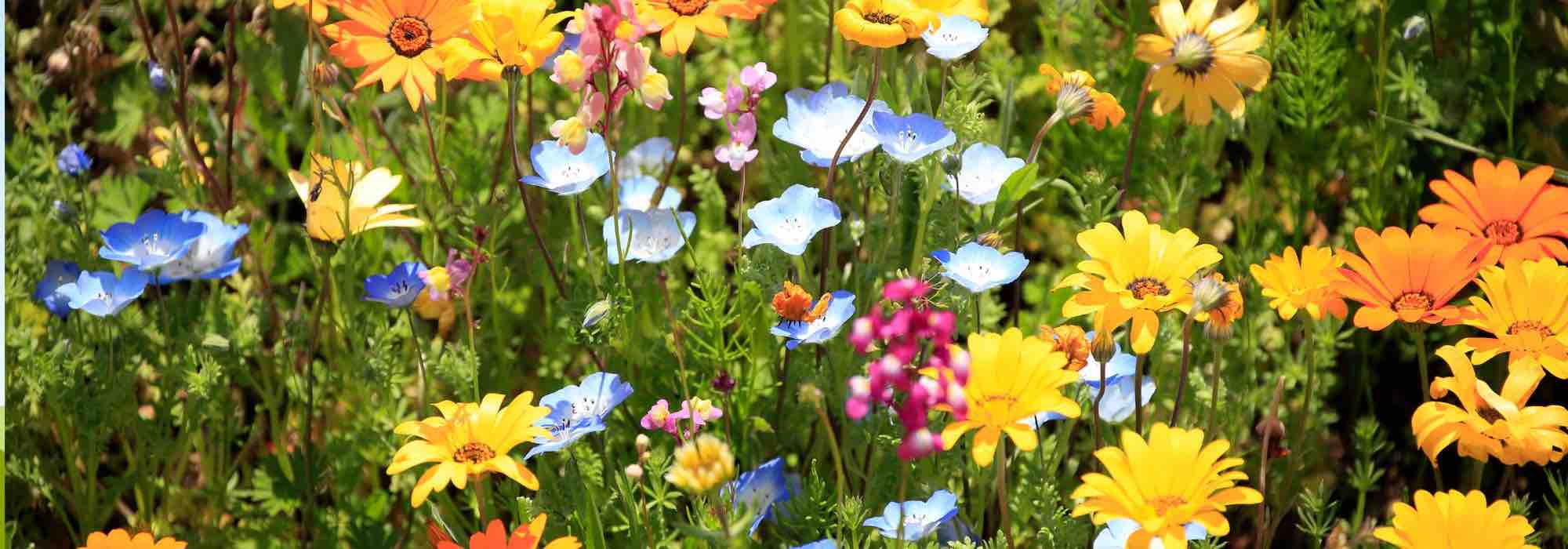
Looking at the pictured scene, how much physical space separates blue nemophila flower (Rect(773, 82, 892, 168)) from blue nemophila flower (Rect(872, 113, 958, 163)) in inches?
4.4

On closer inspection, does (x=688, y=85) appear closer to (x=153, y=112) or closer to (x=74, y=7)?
(x=153, y=112)

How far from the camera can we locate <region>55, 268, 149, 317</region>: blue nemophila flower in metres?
1.91

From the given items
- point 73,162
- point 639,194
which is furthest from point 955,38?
point 73,162

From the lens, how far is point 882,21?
1.73 metres

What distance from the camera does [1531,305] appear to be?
1.62 meters

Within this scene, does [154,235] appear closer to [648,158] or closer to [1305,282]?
[648,158]

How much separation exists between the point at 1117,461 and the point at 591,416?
24.1 inches

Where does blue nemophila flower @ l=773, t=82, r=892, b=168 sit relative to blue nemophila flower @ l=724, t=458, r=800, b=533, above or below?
above

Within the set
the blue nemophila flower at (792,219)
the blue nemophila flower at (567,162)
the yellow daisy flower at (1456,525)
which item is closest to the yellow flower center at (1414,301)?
the yellow daisy flower at (1456,525)

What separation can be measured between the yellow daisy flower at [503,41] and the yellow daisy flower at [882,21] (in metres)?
0.32

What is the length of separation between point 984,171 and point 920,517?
1.54 feet

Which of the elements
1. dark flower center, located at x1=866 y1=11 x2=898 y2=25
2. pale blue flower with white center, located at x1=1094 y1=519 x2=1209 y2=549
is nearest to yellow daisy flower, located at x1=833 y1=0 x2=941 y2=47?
dark flower center, located at x1=866 y1=11 x2=898 y2=25

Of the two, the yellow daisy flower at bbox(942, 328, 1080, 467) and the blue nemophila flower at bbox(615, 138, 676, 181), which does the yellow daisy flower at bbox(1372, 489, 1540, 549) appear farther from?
the blue nemophila flower at bbox(615, 138, 676, 181)

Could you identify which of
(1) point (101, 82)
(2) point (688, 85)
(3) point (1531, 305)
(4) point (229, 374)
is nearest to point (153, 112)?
(1) point (101, 82)
